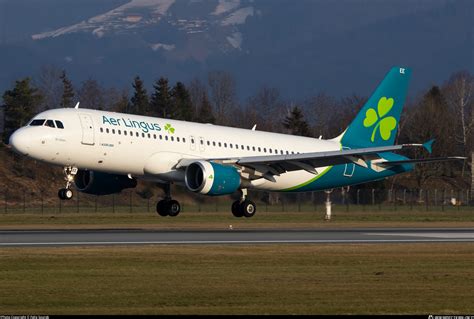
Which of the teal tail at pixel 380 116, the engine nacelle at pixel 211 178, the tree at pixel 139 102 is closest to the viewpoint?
the engine nacelle at pixel 211 178

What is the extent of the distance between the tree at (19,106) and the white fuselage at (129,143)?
1760 inches

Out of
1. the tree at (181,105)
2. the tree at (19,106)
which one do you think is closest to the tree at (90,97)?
the tree at (181,105)

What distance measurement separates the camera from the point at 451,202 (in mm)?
74938

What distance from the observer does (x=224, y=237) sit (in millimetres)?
38094

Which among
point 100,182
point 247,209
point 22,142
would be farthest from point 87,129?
point 247,209

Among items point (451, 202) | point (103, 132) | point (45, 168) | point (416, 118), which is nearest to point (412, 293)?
point (103, 132)

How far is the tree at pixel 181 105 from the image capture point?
4299 inches

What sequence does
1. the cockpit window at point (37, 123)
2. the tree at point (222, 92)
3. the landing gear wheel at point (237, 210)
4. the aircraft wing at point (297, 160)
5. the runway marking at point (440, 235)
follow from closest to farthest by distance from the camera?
the runway marking at point (440, 235), the cockpit window at point (37, 123), the aircraft wing at point (297, 160), the landing gear wheel at point (237, 210), the tree at point (222, 92)

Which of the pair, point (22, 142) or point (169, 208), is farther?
point (169, 208)

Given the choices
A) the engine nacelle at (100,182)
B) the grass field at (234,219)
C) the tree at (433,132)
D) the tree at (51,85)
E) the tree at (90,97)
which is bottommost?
the grass field at (234,219)

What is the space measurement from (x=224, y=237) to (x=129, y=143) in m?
8.75

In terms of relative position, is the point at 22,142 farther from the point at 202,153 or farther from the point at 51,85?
the point at 51,85

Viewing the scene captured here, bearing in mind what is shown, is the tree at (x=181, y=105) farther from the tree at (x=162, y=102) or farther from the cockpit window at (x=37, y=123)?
the cockpit window at (x=37, y=123)

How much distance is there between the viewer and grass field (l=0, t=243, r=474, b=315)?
21.2 meters
